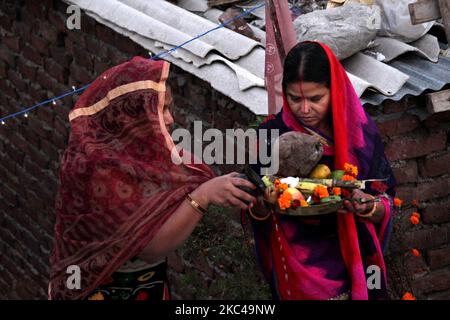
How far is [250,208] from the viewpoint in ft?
10.6

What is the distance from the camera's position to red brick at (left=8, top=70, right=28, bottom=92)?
21.1ft

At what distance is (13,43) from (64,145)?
3.40 feet

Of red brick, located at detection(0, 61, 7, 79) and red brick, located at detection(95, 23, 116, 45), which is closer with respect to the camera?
red brick, located at detection(95, 23, 116, 45)

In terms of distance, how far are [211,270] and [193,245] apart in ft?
0.60

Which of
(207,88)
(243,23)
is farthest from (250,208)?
(243,23)

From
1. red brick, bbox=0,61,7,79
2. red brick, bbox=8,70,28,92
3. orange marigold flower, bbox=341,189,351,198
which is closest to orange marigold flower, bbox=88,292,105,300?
orange marigold flower, bbox=341,189,351,198

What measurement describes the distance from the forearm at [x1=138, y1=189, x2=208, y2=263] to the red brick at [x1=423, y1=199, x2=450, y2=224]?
1667 millimetres

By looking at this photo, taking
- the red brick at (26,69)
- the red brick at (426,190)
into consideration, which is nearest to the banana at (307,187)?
the red brick at (426,190)

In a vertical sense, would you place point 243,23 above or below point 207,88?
above

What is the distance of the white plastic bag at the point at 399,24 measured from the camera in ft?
14.5

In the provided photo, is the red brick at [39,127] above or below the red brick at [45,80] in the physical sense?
below

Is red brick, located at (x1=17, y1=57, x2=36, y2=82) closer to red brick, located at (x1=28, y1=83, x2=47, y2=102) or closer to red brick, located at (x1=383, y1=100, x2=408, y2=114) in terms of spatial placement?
red brick, located at (x1=28, y1=83, x2=47, y2=102)

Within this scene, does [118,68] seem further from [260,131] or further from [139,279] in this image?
[139,279]

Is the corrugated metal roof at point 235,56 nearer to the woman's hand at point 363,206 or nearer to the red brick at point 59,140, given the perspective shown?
the woman's hand at point 363,206
